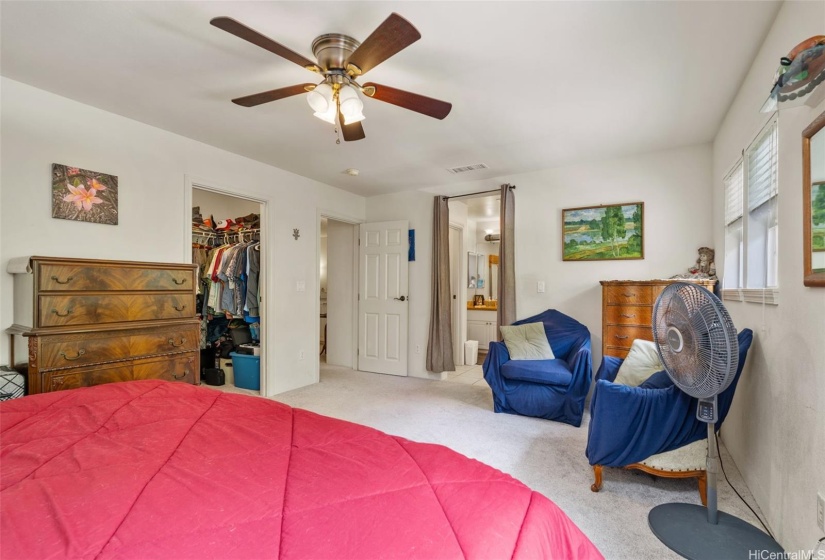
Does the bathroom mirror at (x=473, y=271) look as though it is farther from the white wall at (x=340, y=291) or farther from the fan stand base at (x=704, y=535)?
the fan stand base at (x=704, y=535)

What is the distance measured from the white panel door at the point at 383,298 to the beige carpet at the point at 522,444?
15.1 inches

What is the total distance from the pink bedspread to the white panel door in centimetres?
360

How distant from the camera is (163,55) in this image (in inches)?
80.4

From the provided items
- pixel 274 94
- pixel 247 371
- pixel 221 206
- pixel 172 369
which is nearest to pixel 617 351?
pixel 274 94

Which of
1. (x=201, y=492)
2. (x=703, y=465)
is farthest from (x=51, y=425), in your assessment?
(x=703, y=465)

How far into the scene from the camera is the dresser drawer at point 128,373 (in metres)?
2.05

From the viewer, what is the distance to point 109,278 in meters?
2.31

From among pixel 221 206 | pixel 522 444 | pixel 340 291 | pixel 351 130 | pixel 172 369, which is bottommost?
pixel 522 444

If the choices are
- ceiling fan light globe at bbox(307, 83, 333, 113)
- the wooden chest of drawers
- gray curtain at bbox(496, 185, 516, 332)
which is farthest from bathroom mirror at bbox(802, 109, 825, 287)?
gray curtain at bbox(496, 185, 516, 332)

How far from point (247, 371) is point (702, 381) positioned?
13.0ft

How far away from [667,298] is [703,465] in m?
0.92

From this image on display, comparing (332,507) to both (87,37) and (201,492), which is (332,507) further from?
(87,37)

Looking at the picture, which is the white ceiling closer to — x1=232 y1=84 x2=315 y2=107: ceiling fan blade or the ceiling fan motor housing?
the ceiling fan motor housing

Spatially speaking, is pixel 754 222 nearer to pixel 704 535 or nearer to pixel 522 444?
pixel 704 535
